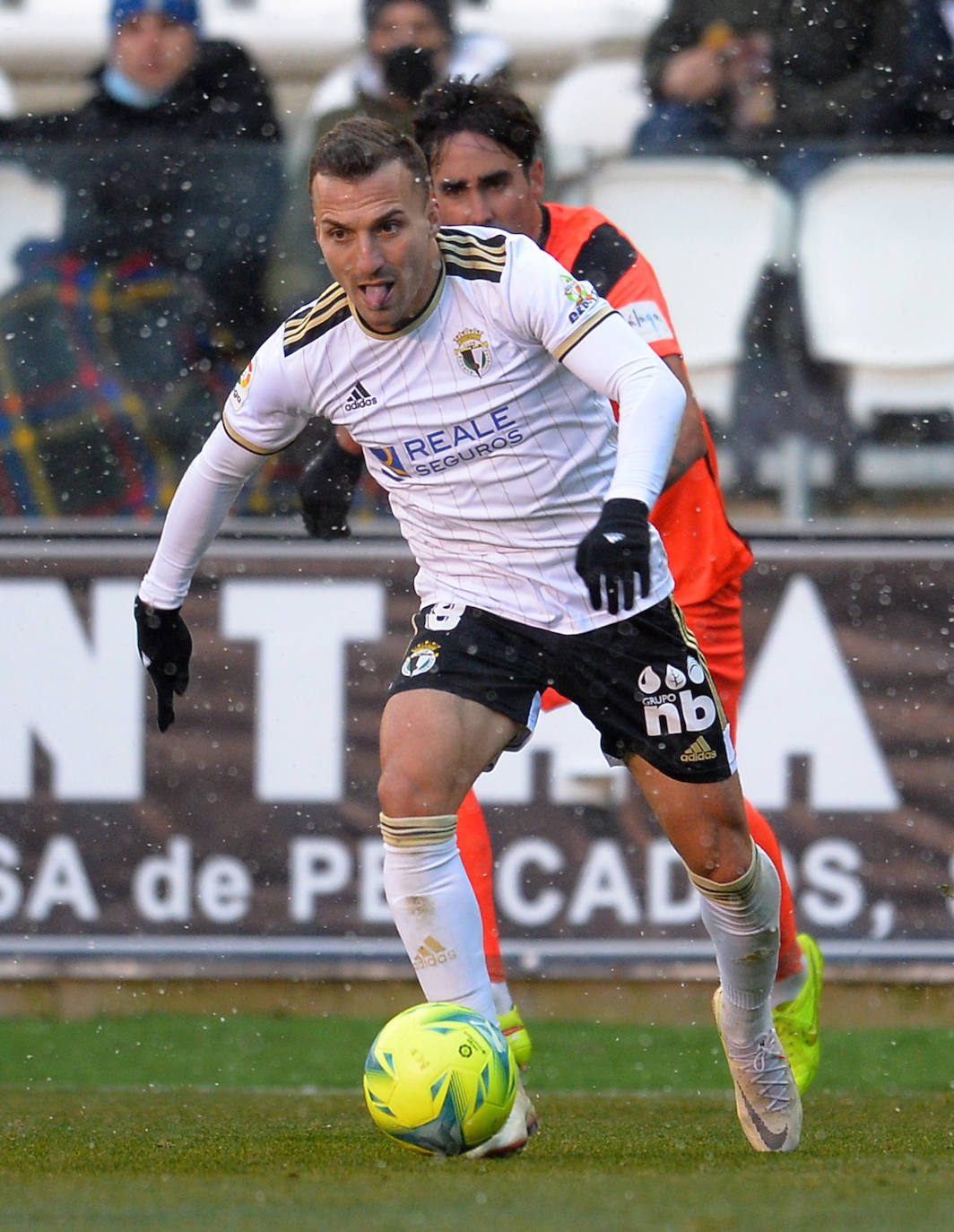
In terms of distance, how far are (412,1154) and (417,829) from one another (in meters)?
0.64

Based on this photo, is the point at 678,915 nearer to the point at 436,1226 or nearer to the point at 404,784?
the point at 404,784

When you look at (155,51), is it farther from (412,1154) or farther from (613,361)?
(412,1154)

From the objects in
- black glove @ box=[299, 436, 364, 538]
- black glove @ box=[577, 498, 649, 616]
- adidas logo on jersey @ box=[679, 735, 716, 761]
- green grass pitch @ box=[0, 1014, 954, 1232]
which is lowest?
green grass pitch @ box=[0, 1014, 954, 1232]

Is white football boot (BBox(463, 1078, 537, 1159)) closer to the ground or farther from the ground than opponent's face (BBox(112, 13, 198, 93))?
closer to the ground

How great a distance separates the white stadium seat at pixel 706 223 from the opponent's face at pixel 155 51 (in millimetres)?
1488

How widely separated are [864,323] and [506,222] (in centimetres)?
279

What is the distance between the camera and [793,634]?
652cm

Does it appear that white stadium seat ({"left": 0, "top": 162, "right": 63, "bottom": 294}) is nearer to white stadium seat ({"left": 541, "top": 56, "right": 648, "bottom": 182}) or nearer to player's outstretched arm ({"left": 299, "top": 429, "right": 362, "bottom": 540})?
white stadium seat ({"left": 541, "top": 56, "right": 648, "bottom": 182})

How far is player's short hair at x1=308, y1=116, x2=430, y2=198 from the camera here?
3.69 m

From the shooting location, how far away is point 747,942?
13.4 ft

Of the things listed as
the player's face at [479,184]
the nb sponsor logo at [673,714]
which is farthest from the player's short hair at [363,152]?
the nb sponsor logo at [673,714]

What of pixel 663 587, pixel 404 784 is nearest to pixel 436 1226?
pixel 404 784

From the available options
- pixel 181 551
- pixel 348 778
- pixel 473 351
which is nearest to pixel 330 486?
pixel 181 551

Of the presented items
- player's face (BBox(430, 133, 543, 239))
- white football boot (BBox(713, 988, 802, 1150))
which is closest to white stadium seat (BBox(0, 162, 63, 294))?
player's face (BBox(430, 133, 543, 239))
